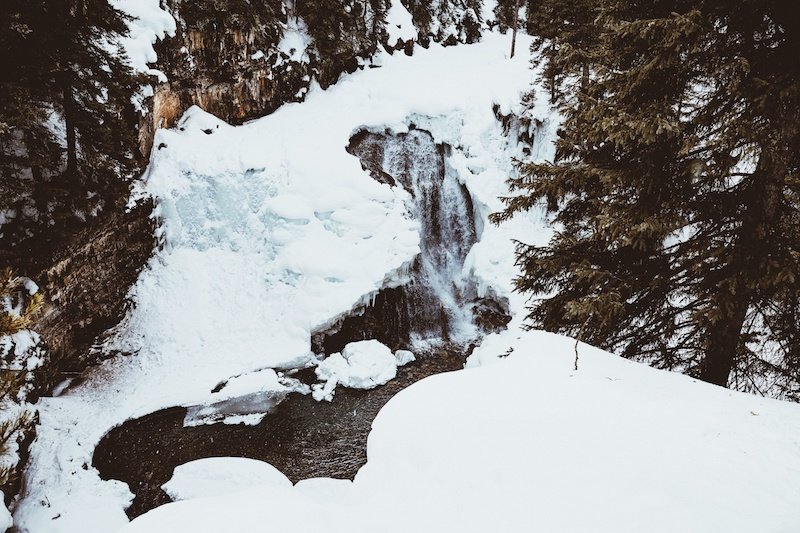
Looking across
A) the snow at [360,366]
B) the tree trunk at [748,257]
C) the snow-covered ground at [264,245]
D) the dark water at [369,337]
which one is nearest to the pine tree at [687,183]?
the tree trunk at [748,257]

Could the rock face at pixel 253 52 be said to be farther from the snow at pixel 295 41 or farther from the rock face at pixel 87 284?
the rock face at pixel 87 284

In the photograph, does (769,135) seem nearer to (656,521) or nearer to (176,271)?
(656,521)

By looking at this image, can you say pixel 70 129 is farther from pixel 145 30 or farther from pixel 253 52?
pixel 253 52

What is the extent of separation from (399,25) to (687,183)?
80.6ft

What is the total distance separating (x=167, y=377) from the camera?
41.1ft

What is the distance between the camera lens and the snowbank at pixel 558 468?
3.08m

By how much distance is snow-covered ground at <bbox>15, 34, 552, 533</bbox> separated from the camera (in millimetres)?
12445

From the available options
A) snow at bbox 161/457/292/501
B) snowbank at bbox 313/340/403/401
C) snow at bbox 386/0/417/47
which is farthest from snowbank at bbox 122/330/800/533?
snow at bbox 386/0/417/47

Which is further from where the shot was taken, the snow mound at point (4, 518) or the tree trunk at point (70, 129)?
the tree trunk at point (70, 129)

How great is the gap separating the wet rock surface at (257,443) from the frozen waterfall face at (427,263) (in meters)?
2.54

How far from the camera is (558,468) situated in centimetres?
357

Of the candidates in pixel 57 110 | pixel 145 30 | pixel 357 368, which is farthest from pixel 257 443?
pixel 145 30

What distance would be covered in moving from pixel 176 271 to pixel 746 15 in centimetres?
1541

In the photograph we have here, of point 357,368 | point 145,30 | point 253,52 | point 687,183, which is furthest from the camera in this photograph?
point 253,52
